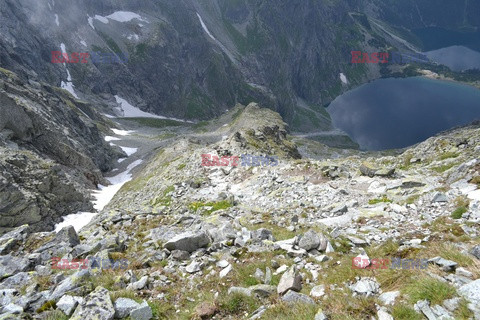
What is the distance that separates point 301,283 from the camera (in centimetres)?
957

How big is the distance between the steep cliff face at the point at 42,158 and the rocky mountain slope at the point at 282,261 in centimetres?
3994

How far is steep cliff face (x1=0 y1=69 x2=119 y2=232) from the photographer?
52.1 m

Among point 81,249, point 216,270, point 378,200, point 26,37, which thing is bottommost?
point 378,200

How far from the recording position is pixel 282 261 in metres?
11.2

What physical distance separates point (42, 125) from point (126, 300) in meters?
89.7

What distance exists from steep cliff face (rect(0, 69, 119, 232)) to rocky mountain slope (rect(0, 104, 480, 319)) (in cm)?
3994

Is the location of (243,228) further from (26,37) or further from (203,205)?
(26,37)

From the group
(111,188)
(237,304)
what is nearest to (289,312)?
(237,304)

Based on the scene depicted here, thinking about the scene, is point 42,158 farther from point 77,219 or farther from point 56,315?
point 56,315

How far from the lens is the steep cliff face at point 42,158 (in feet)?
171

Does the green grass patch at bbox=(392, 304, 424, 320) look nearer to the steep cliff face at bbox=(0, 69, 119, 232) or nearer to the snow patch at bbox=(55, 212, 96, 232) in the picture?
the steep cliff face at bbox=(0, 69, 119, 232)

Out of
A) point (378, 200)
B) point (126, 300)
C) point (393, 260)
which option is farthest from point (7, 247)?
point (378, 200)

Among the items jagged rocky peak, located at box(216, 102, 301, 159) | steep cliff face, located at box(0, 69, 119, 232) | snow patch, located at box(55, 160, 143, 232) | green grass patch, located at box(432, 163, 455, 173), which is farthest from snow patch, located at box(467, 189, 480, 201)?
steep cliff face, located at box(0, 69, 119, 232)

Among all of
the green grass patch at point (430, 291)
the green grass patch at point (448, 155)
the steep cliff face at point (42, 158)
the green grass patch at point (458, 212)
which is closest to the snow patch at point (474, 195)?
the green grass patch at point (458, 212)
